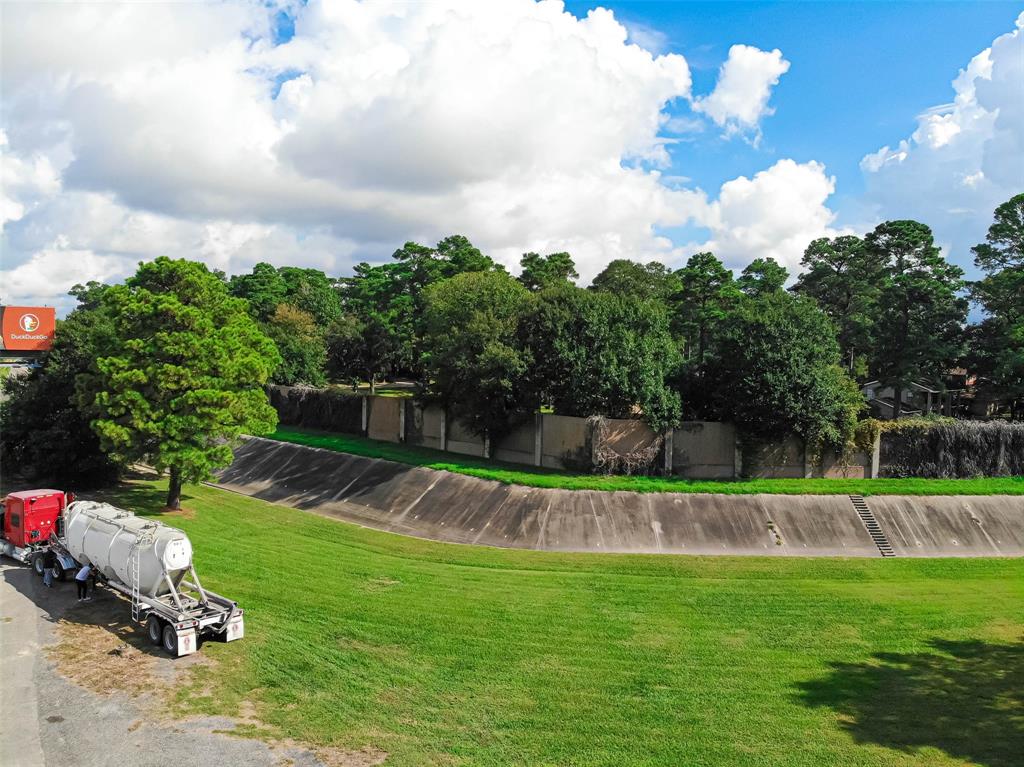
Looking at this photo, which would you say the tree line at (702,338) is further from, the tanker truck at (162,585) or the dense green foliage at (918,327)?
the tanker truck at (162,585)

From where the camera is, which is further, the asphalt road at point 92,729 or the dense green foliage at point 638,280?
the dense green foliage at point 638,280

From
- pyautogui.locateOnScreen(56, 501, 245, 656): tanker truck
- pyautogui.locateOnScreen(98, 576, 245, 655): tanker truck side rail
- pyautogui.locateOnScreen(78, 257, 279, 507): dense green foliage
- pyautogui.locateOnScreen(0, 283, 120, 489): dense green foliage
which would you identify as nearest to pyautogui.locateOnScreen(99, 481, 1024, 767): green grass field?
pyautogui.locateOnScreen(98, 576, 245, 655): tanker truck side rail

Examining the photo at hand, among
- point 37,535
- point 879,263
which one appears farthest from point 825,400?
point 37,535

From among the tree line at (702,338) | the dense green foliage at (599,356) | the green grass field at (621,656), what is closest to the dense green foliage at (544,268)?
the tree line at (702,338)

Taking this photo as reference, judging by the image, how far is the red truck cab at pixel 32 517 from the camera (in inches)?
842

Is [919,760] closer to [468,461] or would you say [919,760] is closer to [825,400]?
[825,400]

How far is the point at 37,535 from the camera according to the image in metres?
21.6

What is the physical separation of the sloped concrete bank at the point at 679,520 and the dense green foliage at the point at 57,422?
10501 mm

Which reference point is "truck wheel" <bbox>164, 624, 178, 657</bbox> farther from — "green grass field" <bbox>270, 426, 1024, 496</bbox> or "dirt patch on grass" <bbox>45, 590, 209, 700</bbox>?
"green grass field" <bbox>270, 426, 1024, 496</bbox>

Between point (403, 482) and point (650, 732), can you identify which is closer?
point (650, 732)

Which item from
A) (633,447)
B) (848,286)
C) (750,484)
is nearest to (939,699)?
(750,484)

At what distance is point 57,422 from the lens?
31.6 metres

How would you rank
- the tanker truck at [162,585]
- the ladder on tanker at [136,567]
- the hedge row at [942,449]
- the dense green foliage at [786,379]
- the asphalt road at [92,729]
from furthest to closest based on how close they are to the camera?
1. the hedge row at [942,449]
2. the dense green foliage at [786,379]
3. the ladder on tanker at [136,567]
4. the tanker truck at [162,585]
5. the asphalt road at [92,729]

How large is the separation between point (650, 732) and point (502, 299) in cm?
3073
